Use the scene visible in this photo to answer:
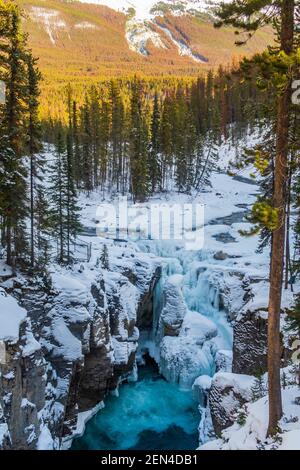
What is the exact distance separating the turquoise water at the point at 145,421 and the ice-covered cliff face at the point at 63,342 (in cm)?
104

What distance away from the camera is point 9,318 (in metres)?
18.0

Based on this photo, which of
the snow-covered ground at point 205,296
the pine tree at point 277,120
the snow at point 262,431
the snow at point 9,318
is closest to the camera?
the pine tree at point 277,120

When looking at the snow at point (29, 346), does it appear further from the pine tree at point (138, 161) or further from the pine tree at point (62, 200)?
the pine tree at point (138, 161)

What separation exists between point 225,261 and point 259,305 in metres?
12.0

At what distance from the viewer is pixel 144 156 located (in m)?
54.4

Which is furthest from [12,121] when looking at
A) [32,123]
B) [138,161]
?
[138,161]

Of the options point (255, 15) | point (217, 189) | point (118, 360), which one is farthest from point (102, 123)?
point (255, 15)

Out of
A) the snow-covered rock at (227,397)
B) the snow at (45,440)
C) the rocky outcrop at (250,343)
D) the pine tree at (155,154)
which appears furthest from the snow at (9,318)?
the pine tree at (155,154)

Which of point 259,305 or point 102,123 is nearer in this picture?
point 259,305

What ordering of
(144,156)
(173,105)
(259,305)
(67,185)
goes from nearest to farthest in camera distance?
1. (259,305)
2. (67,185)
3. (144,156)
4. (173,105)

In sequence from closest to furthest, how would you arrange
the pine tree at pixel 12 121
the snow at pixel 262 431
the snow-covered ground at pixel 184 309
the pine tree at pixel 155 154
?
the snow at pixel 262 431
the snow-covered ground at pixel 184 309
the pine tree at pixel 12 121
the pine tree at pixel 155 154

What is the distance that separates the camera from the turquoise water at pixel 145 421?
22.2 metres

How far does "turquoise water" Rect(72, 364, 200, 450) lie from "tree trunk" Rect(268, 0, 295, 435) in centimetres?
1240

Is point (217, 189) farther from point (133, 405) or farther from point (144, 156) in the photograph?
point (133, 405)
